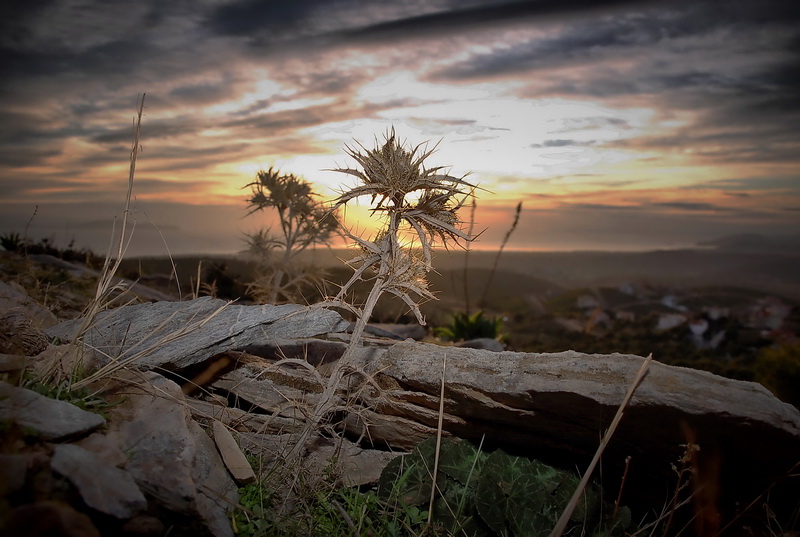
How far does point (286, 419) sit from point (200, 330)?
3.82 ft

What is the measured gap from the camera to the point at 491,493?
3701 millimetres

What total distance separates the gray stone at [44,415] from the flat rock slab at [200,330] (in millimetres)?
1272

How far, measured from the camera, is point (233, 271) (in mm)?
14562

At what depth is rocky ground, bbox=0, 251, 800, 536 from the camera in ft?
8.36

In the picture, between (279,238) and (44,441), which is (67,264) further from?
(44,441)

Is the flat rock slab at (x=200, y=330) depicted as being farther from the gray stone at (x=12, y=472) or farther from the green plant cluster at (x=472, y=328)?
the green plant cluster at (x=472, y=328)

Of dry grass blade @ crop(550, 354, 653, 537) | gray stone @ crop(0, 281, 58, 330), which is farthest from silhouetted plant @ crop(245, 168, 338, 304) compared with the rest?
dry grass blade @ crop(550, 354, 653, 537)

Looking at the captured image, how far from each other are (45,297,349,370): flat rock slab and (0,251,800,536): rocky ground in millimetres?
19

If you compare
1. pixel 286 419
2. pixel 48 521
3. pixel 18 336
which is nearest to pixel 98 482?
pixel 48 521

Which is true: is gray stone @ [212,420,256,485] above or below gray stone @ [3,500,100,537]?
below

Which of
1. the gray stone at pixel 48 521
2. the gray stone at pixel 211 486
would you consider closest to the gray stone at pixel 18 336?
the gray stone at pixel 211 486

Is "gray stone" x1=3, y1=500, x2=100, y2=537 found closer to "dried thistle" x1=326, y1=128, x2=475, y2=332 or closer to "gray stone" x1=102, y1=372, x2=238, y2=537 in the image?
"gray stone" x1=102, y1=372, x2=238, y2=537

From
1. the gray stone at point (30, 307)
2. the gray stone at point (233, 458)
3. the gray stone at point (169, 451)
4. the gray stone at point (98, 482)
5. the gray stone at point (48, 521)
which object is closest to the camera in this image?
the gray stone at point (48, 521)

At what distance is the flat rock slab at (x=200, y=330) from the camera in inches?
170
